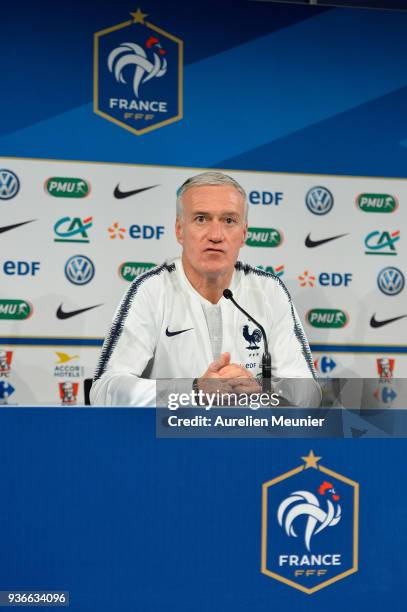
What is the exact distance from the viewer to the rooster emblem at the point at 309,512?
5.21 ft

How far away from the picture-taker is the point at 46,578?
153 centimetres

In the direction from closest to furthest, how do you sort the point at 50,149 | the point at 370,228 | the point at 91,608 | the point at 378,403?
the point at 91,608 < the point at 378,403 < the point at 50,149 < the point at 370,228

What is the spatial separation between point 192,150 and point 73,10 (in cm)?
95

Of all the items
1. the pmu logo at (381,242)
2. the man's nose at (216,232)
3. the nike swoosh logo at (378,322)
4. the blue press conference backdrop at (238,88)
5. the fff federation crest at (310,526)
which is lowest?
the fff federation crest at (310,526)

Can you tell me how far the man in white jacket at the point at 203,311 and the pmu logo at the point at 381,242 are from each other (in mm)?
1054

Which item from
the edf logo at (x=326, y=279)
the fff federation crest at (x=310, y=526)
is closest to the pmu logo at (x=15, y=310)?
the edf logo at (x=326, y=279)

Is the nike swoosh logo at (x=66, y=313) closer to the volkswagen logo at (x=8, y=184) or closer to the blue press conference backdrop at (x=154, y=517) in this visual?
the volkswagen logo at (x=8, y=184)

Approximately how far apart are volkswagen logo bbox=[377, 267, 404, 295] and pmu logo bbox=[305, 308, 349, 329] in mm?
271

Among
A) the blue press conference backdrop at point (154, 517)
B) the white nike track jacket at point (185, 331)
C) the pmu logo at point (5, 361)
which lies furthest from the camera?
the pmu logo at point (5, 361)

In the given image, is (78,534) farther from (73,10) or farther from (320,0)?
(320,0)

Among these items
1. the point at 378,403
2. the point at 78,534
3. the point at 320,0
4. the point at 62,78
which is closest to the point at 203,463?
the point at 78,534

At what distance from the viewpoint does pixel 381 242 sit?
4.13 meters

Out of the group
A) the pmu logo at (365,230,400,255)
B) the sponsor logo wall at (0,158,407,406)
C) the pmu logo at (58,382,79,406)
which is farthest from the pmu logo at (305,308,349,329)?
the pmu logo at (58,382,79,406)

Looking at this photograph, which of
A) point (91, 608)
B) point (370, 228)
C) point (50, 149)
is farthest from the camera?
point (370, 228)
